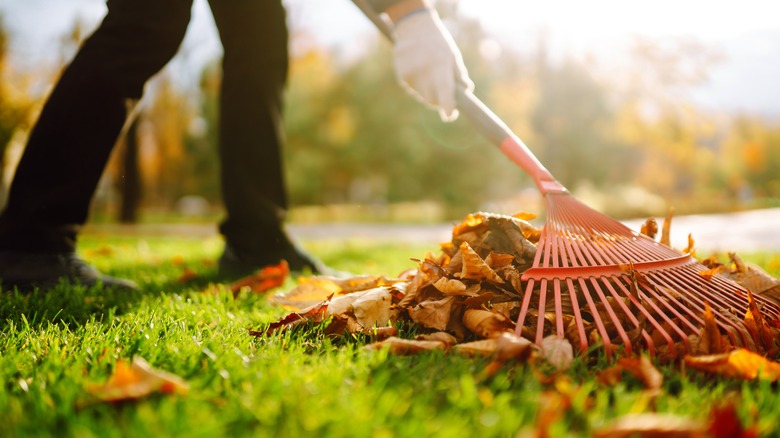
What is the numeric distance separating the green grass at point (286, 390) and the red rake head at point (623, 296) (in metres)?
0.12

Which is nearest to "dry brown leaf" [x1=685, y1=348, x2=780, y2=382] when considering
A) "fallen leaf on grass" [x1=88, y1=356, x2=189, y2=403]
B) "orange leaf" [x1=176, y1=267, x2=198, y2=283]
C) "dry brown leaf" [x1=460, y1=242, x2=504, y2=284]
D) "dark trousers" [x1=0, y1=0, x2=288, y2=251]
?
"dry brown leaf" [x1=460, y1=242, x2=504, y2=284]

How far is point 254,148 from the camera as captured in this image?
2.82 metres

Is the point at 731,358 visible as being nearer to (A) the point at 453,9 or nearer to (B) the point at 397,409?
(B) the point at 397,409

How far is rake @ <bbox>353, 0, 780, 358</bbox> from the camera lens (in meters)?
1.36

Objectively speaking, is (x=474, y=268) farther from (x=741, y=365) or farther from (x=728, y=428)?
(x=728, y=428)

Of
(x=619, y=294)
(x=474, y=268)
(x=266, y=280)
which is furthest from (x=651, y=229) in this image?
(x=266, y=280)

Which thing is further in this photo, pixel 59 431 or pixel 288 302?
pixel 288 302

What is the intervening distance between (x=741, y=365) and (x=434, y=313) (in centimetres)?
69

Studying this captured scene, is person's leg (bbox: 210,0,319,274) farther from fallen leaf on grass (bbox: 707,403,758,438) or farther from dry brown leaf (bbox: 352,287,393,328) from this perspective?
fallen leaf on grass (bbox: 707,403,758,438)

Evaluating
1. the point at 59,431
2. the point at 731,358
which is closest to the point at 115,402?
the point at 59,431

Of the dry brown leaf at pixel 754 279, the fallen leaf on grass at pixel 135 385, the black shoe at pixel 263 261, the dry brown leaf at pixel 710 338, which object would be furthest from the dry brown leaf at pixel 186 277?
the dry brown leaf at pixel 754 279

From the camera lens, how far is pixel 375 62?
19797 mm

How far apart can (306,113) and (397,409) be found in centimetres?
1924

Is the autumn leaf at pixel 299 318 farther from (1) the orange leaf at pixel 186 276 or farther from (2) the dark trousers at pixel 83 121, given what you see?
(1) the orange leaf at pixel 186 276
